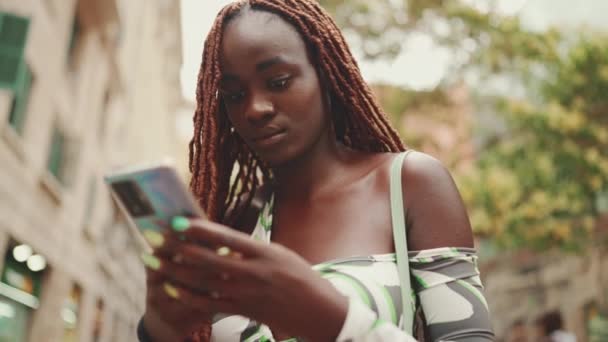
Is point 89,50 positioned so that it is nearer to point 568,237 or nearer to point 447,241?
point 568,237

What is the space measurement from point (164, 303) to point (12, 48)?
892 centimetres

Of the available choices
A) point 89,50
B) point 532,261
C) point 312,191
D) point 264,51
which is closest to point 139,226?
point 264,51

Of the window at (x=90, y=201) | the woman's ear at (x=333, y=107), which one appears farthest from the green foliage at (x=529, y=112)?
the woman's ear at (x=333, y=107)

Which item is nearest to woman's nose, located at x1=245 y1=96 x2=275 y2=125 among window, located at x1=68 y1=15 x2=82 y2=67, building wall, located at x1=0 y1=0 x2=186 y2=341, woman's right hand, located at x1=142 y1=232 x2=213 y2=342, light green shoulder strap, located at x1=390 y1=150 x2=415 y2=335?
light green shoulder strap, located at x1=390 y1=150 x2=415 y2=335

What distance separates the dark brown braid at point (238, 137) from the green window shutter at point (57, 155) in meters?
12.5

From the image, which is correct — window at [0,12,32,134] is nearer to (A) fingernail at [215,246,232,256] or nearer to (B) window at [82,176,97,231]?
(B) window at [82,176,97,231]

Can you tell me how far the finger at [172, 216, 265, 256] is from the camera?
1.04 m

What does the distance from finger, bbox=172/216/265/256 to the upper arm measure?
0.62m

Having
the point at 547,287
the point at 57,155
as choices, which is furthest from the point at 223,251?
the point at 547,287

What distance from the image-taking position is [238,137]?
202 cm

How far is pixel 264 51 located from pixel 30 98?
11208 millimetres

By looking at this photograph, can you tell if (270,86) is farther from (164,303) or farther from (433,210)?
(164,303)

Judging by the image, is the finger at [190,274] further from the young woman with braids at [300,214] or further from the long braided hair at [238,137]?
the long braided hair at [238,137]

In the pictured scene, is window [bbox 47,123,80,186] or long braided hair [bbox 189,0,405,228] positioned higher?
long braided hair [bbox 189,0,405,228]
